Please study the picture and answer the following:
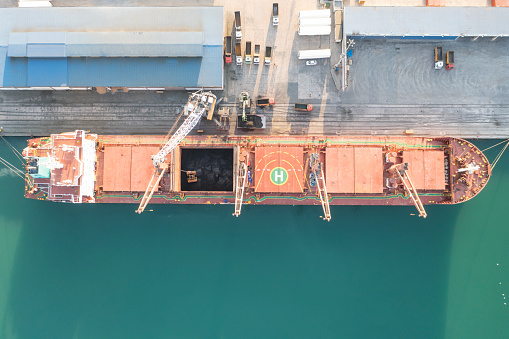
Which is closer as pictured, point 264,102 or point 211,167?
point 211,167

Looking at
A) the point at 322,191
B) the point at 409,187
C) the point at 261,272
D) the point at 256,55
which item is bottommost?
the point at 261,272

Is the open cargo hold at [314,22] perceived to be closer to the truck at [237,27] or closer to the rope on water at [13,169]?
the truck at [237,27]

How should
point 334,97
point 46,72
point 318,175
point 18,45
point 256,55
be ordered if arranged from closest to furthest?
point 318,175 → point 18,45 → point 46,72 → point 256,55 → point 334,97

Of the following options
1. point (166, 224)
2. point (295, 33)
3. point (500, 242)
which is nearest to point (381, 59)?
point (295, 33)

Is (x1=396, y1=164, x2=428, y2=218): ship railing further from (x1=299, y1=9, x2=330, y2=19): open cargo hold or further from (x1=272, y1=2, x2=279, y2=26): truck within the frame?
(x1=272, y1=2, x2=279, y2=26): truck

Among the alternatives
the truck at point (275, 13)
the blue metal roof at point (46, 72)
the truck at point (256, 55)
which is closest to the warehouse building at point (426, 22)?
the truck at point (275, 13)

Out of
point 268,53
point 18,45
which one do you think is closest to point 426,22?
point 268,53

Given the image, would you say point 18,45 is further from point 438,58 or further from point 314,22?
point 438,58
